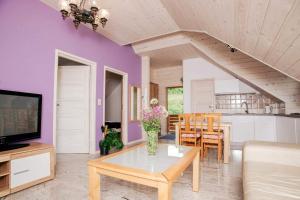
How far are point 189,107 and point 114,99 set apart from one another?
2.76 m

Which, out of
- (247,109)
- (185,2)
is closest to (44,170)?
(185,2)

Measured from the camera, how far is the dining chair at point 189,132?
3.43 m

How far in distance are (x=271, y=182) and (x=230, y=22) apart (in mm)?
2301

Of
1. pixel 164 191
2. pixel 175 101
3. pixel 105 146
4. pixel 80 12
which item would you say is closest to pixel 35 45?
pixel 80 12

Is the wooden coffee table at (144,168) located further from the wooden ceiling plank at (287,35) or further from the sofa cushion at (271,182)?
the wooden ceiling plank at (287,35)

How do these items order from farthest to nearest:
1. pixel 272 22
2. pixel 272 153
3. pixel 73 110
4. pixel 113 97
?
1. pixel 113 97
2. pixel 73 110
3. pixel 272 22
4. pixel 272 153

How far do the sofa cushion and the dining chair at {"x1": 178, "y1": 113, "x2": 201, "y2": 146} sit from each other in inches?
65.0

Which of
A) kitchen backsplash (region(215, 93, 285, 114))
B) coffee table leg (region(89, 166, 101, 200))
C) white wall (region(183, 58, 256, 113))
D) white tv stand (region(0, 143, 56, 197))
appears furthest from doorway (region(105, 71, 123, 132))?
coffee table leg (region(89, 166, 101, 200))

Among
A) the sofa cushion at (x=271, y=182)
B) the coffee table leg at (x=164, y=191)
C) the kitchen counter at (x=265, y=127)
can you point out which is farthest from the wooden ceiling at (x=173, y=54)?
the coffee table leg at (x=164, y=191)

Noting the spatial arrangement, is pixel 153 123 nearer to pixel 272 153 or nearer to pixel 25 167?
pixel 272 153

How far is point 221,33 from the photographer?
130 inches

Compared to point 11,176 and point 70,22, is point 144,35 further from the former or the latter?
point 11,176

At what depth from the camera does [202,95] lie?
5.94 meters

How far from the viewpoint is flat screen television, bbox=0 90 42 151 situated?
2.21 metres
